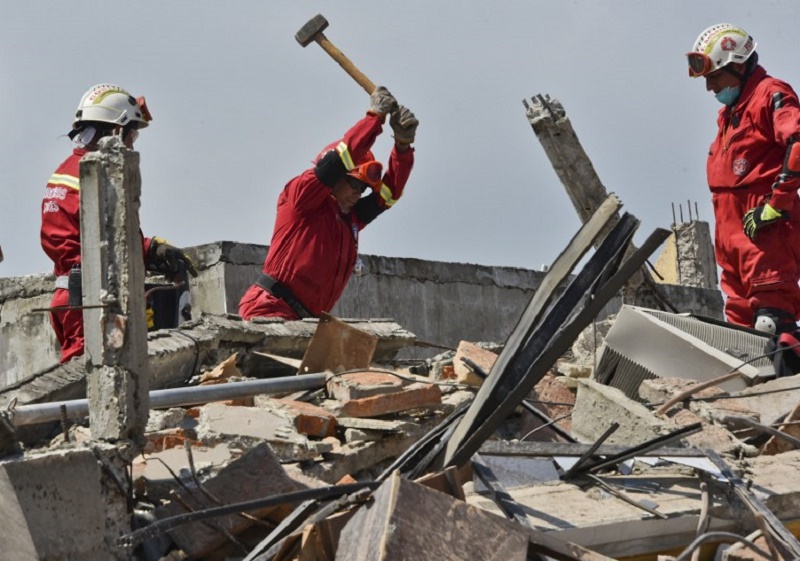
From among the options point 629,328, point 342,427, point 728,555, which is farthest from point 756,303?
point 728,555

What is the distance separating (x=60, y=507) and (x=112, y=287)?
0.62 m

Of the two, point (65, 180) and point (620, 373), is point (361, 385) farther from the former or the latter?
point (65, 180)

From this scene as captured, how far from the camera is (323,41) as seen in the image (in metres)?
8.70

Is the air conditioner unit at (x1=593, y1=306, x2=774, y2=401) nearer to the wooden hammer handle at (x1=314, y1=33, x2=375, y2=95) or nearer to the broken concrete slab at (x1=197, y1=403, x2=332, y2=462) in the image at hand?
the broken concrete slab at (x1=197, y1=403, x2=332, y2=462)

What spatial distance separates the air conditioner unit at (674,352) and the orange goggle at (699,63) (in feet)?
4.85

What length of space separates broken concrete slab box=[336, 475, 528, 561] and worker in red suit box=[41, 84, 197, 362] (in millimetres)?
3504

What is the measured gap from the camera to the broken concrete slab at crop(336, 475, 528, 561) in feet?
10.8

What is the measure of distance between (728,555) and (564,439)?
1385mm

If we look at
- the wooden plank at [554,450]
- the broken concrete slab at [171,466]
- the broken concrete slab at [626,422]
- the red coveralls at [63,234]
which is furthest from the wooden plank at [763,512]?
the red coveralls at [63,234]

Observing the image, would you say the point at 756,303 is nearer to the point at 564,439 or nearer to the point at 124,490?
the point at 564,439

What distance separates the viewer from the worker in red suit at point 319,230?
7.66m

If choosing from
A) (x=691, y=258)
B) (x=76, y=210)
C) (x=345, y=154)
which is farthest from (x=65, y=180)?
(x=691, y=258)

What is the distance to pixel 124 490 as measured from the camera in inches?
152

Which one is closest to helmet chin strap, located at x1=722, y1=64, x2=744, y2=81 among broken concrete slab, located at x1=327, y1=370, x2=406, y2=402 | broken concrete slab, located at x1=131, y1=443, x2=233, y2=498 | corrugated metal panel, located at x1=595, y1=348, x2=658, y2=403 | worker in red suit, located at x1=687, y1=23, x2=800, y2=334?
worker in red suit, located at x1=687, y1=23, x2=800, y2=334
